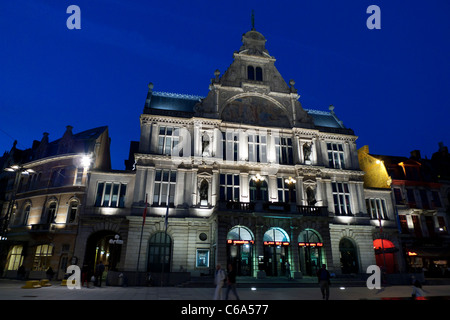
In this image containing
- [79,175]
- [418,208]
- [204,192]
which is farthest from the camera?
[418,208]

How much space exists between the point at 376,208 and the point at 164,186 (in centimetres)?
2890

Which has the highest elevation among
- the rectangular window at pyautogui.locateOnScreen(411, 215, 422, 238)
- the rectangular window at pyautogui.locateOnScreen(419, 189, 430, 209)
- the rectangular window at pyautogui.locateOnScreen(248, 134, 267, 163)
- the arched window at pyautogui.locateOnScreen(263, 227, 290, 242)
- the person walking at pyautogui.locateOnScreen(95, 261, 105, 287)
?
the rectangular window at pyautogui.locateOnScreen(248, 134, 267, 163)

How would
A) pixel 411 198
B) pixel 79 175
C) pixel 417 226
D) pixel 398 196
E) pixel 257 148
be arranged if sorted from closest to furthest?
pixel 79 175, pixel 257 148, pixel 417 226, pixel 398 196, pixel 411 198

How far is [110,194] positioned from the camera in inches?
1363

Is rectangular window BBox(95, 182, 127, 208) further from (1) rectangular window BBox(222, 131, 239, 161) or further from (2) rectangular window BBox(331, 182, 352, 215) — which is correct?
(2) rectangular window BBox(331, 182, 352, 215)

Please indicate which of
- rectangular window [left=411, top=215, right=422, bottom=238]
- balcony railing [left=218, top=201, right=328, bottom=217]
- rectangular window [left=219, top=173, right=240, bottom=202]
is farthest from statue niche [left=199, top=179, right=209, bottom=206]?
rectangular window [left=411, top=215, right=422, bottom=238]

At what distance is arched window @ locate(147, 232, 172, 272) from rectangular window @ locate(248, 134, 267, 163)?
14080 millimetres

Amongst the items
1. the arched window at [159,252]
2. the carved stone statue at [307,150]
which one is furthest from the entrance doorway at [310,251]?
the arched window at [159,252]

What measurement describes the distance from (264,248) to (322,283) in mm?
15121

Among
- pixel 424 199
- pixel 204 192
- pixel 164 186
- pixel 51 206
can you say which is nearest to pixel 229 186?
pixel 204 192

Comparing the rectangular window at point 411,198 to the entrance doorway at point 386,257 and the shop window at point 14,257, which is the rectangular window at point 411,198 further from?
the shop window at point 14,257

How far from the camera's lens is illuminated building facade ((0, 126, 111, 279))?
33812 mm

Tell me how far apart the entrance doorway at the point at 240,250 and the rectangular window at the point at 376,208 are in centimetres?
1955

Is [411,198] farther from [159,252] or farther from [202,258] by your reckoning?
[159,252]
